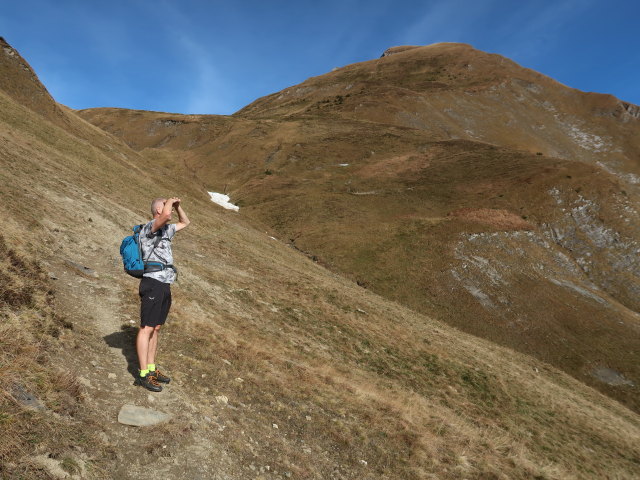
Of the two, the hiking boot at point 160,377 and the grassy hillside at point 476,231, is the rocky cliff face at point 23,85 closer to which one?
the grassy hillside at point 476,231

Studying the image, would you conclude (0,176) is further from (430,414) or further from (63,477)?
(430,414)

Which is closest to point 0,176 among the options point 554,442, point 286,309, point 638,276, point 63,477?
point 286,309

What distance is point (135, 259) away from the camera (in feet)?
27.4

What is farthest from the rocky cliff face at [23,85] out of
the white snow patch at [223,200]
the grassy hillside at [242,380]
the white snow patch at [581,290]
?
the white snow patch at [581,290]

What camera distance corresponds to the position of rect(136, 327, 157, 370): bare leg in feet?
27.4

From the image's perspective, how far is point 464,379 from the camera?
21344 millimetres

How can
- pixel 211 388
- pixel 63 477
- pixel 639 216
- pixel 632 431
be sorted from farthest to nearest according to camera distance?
pixel 639 216
pixel 632 431
pixel 211 388
pixel 63 477

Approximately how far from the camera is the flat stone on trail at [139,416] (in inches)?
287

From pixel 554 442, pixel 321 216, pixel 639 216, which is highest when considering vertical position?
pixel 639 216

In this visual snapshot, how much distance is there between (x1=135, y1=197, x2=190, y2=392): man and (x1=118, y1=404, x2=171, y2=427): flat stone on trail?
28.1 inches

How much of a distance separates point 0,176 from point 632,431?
124 feet

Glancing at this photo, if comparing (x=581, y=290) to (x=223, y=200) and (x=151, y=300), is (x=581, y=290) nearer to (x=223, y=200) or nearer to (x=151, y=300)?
(x=151, y=300)

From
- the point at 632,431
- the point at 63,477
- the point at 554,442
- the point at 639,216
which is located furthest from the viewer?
the point at 639,216

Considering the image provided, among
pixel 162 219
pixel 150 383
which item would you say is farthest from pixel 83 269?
pixel 162 219
